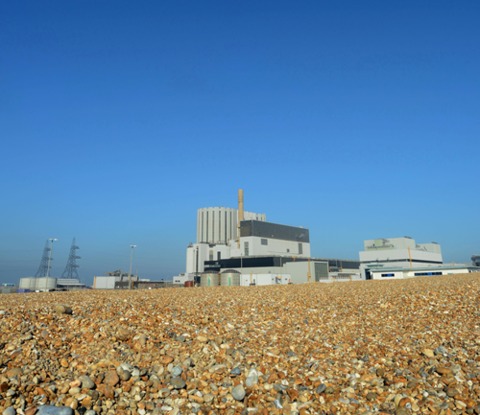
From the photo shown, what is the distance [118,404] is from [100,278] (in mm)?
89017

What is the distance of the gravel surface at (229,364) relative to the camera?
7039 millimetres

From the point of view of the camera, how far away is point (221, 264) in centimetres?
11112

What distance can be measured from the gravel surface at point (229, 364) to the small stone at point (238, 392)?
24mm

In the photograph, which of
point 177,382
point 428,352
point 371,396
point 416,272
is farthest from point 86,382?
point 416,272

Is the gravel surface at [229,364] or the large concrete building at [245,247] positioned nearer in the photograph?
the gravel surface at [229,364]

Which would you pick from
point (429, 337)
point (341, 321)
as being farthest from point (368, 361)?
point (341, 321)

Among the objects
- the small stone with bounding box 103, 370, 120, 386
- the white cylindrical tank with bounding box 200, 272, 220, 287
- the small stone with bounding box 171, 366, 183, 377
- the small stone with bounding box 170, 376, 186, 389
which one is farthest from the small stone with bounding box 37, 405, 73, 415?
the white cylindrical tank with bounding box 200, 272, 220, 287

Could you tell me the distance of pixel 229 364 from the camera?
8.59 m

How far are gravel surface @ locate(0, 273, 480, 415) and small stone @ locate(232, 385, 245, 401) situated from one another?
2cm

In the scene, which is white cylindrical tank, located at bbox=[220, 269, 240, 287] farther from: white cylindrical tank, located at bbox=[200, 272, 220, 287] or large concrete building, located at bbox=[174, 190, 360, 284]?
large concrete building, located at bbox=[174, 190, 360, 284]

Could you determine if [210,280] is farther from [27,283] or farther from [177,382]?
[177,382]

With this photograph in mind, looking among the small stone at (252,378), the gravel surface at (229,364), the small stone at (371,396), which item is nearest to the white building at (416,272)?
the gravel surface at (229,364)

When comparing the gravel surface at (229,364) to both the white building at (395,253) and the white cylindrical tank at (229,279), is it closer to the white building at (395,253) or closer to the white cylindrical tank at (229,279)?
the white cylindrical tank at (229,279)

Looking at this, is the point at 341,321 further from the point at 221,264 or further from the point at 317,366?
the point at 221,264
